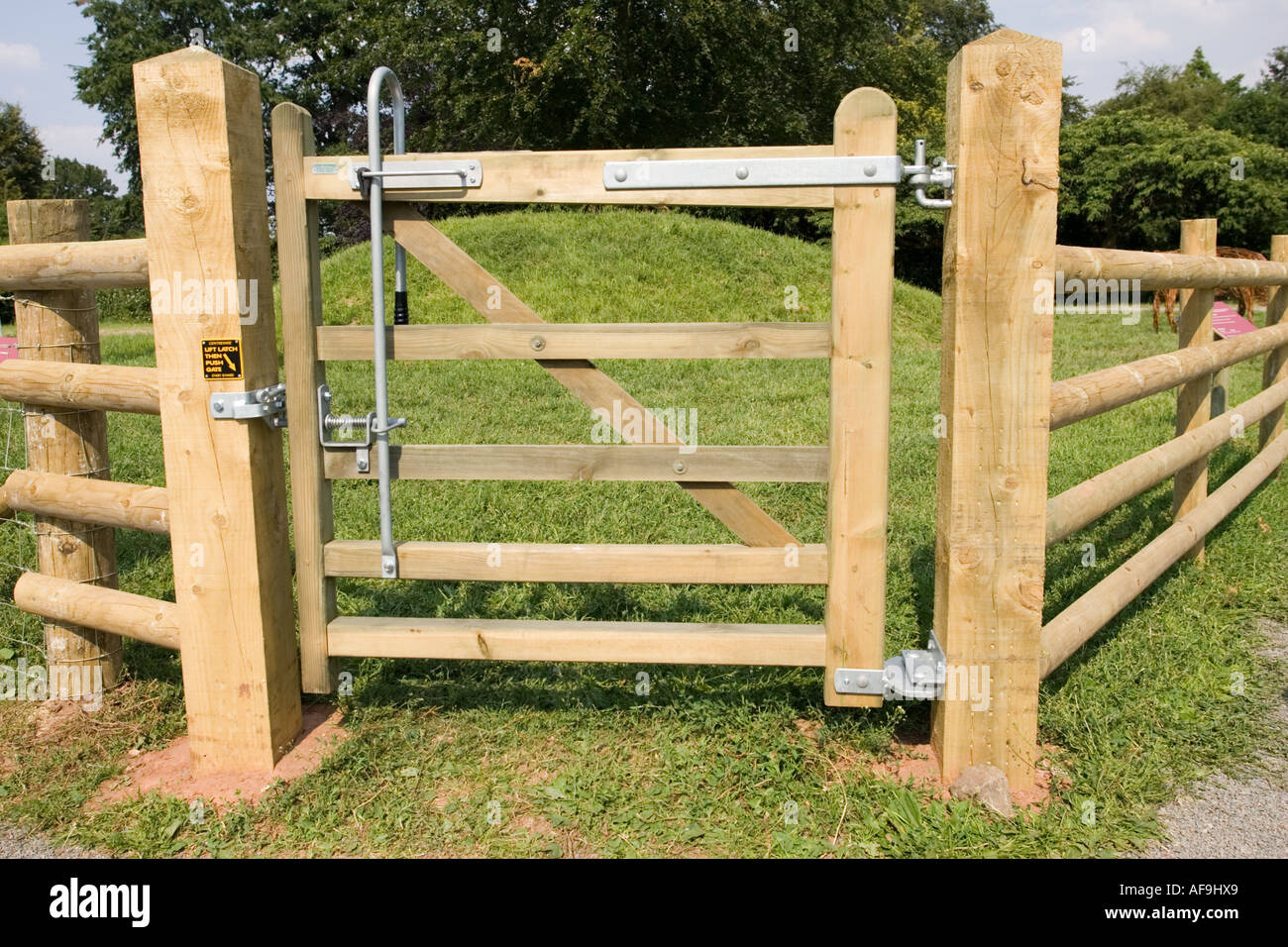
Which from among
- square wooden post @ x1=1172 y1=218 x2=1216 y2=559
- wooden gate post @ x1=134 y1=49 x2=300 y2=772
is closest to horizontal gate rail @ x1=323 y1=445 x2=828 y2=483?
wooden gate post @ x1=134 y1=49 x2=300 y2=772

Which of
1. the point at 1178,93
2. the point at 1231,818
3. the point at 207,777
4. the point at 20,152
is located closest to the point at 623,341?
the point at 207,777

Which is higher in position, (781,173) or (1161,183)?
(1161,183)

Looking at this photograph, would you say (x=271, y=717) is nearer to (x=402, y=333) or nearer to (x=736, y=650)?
(x=402, y=333)

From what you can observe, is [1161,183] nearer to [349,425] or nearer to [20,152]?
[349,425]

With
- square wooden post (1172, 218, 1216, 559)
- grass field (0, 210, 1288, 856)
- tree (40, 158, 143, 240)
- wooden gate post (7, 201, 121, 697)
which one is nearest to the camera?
grass field (0, 210, 1288, 856)

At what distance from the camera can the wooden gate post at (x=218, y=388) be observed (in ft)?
10.4

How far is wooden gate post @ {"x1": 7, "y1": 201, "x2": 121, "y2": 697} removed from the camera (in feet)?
13.5

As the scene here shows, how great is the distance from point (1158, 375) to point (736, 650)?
2.45m

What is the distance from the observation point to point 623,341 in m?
3.23

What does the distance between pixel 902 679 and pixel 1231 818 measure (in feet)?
3.66

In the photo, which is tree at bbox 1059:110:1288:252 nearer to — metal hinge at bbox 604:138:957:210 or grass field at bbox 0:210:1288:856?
grass field at bbox 0:210:1288:856

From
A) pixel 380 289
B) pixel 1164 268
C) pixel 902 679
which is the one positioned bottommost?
pixel 902 679

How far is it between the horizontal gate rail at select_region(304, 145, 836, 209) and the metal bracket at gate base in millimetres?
1496

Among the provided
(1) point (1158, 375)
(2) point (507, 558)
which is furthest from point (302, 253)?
(1) point (1158, 375)
